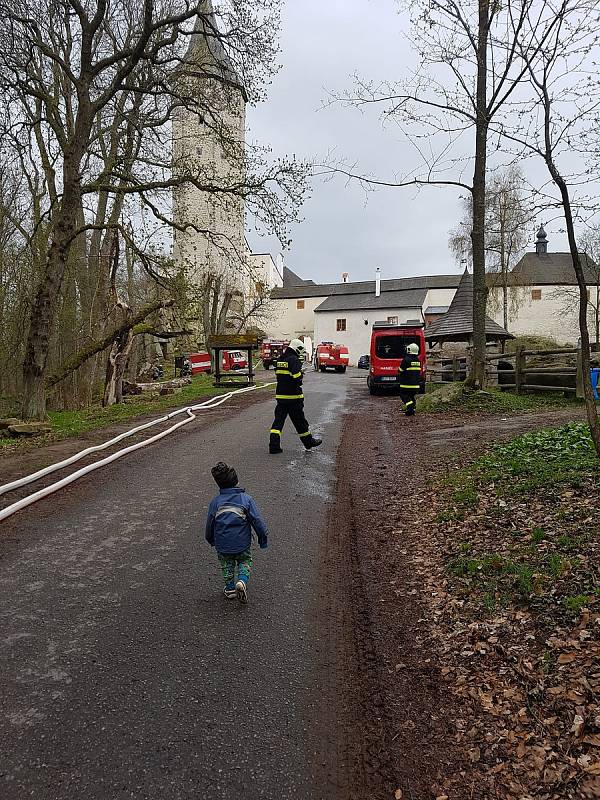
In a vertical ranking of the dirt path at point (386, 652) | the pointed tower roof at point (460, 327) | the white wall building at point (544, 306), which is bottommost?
the dirt path at point (386, 652)

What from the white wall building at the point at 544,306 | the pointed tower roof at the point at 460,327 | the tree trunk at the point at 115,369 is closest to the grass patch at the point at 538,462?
the pointed tower roof at the point at 460,327

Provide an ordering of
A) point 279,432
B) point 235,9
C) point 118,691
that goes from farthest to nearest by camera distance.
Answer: point 235,9 < point 279,432 < point 118,691

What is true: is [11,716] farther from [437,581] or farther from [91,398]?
[91,398]

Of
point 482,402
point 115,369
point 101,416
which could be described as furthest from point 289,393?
point 115,369

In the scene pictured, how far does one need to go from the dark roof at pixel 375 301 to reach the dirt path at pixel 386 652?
182 feet

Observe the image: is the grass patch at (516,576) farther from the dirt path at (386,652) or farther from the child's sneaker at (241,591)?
the child's sneaker at (241,591)

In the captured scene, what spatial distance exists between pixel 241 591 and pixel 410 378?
473 inches

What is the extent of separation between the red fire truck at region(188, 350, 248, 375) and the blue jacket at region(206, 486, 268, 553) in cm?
3193

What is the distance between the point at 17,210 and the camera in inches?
880

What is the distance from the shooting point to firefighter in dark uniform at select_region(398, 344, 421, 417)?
15914mm

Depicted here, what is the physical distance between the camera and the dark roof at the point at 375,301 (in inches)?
2483

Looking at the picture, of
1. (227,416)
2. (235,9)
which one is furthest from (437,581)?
(235,9)

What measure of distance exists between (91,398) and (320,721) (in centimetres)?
2177

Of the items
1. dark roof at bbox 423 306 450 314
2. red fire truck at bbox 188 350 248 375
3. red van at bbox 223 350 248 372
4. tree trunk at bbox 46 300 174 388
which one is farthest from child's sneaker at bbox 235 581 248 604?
dark roof at bbox 423 306 450 314
